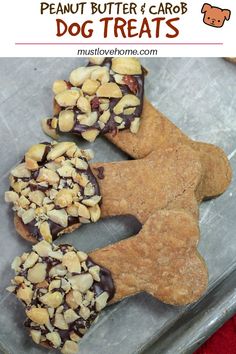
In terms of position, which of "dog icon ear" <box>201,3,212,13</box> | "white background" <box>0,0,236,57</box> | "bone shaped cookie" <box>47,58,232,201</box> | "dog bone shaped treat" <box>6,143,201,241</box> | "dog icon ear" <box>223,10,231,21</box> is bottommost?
"dog bone shaped treat" <box>6,143,201,241</box>

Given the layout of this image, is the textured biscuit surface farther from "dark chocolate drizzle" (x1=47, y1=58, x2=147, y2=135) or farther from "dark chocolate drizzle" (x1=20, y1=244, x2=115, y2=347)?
"dark chocolate drizzle" (x1=47, y1=58, x2=147, y2=135)

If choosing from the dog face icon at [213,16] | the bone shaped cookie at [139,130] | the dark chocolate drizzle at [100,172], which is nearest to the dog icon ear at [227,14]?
the dog face icon at [213,16]

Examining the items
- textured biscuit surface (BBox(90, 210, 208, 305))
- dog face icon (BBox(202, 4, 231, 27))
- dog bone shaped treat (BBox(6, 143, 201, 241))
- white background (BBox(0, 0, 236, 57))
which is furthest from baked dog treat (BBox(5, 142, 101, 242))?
dog face icon (BBox(202, 4, 231, 27))

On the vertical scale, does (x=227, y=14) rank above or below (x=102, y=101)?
above

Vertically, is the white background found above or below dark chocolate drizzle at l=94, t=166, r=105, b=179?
above

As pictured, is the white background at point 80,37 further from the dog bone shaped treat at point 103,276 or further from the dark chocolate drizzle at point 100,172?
the dog bone shaped treat at point 103,276

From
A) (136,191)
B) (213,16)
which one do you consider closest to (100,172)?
(136,191)

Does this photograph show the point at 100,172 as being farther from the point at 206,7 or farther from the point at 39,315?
the point at 206,7
